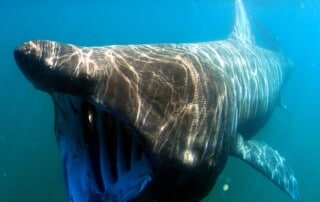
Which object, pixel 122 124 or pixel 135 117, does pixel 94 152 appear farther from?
pixel 135 117

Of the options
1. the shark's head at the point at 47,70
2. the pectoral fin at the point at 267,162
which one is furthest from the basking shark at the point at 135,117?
the pectoral fin at the point at 267,162

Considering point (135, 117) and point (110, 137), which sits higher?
point (135, 117)

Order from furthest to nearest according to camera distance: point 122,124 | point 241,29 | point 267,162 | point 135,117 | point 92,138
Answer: point 241,29, point 267,162, point 92,138, point 122,124, point 135,117

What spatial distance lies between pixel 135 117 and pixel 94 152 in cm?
80

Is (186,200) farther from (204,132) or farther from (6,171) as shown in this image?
(6,171)

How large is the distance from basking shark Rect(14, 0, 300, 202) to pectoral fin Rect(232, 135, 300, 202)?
135cm

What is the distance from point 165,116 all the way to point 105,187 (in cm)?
82

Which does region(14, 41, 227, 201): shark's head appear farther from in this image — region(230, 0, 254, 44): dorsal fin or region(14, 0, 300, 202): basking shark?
region(230, 0, 254, 44): dorsal fin

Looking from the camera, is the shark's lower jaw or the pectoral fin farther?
the pectoral fin

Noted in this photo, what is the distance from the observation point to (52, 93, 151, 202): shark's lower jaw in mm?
3562

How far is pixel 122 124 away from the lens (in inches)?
140

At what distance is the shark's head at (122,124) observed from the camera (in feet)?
10.3

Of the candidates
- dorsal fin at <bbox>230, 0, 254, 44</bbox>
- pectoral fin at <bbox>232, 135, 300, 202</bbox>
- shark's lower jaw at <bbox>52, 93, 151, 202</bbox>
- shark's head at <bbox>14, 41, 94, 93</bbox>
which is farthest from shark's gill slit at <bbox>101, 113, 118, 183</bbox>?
dorsal fin at <bbox>230, 0, 254, 44</bbox>

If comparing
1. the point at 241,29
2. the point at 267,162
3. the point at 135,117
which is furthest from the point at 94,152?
the point at 241,29
